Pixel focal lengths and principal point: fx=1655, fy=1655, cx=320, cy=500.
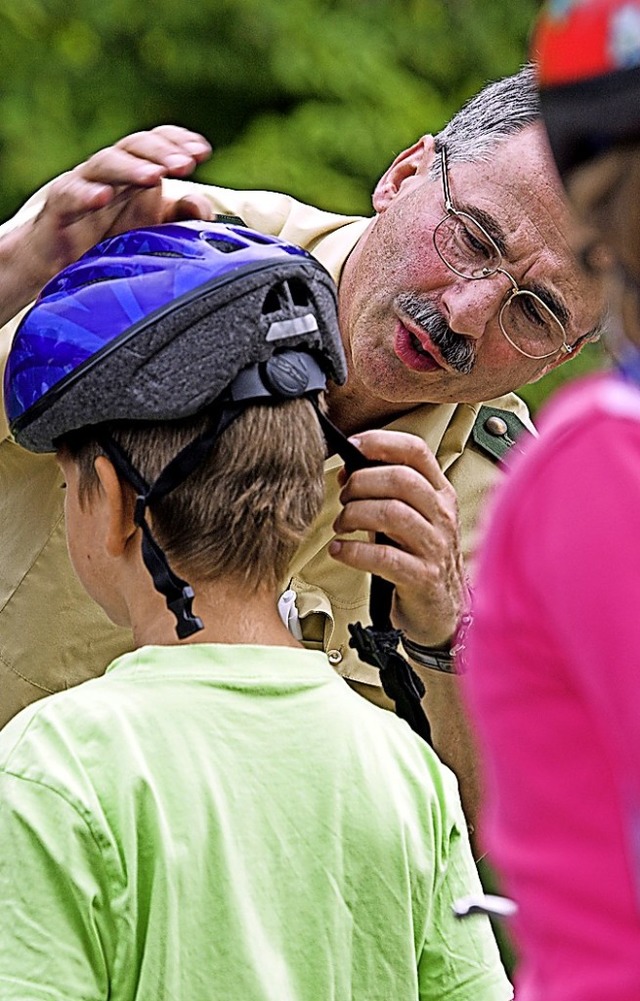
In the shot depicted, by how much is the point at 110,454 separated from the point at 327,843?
0.61m

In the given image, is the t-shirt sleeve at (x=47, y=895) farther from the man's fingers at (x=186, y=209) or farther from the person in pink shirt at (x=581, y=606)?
the man's fingers at (x=186, y=209)

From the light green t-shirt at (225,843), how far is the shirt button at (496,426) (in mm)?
1505

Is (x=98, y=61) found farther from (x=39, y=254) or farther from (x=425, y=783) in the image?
(x=425, y=783)

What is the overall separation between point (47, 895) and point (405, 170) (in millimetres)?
2200

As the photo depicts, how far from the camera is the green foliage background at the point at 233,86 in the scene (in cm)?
712

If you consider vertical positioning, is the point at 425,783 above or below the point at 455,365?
below

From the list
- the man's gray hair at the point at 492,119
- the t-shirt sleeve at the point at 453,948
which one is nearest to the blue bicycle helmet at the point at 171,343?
the t-shirt sleeve at the point at 453,948

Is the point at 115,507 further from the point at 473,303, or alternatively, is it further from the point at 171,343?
the point at 473,303

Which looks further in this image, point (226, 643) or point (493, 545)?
point (226, 643)

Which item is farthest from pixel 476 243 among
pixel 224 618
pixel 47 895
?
pixel 47 895

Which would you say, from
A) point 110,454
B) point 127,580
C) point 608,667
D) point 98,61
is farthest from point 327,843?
point 98,61

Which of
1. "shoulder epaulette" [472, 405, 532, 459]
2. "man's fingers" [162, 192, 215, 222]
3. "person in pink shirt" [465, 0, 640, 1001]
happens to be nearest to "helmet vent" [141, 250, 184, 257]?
"man's fingers" [162, 192, 215, 222]

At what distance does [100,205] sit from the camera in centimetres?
263

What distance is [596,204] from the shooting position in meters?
1.21
